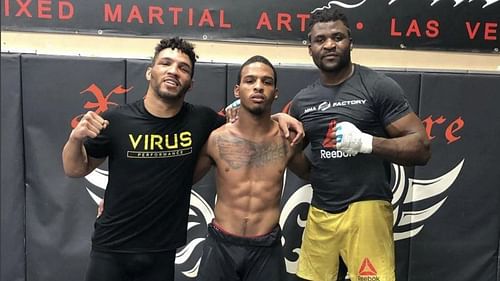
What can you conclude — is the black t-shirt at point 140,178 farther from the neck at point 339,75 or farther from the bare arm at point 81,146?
the neck at point 339,75

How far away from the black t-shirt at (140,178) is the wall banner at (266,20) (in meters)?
0.93

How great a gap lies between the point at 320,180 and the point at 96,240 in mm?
1031

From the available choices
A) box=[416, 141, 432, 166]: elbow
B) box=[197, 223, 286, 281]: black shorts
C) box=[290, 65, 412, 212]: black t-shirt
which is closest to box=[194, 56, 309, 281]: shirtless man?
box=[197, 223, 286, 281]: black shorts

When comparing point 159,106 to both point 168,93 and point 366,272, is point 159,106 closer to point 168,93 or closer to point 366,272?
point 168,93

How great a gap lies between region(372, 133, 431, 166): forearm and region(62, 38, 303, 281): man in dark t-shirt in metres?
0.82

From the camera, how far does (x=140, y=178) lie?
6.46 ft

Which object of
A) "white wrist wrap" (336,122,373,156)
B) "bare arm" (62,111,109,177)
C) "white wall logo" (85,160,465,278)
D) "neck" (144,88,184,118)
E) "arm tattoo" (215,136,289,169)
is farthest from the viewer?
"white wall logo" (85,160,465,278)

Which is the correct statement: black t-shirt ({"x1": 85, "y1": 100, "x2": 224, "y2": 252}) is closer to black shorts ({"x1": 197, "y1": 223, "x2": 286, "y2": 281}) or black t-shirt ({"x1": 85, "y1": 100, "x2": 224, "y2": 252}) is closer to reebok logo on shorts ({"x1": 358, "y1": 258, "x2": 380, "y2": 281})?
black shorts ({"x1": 197, "y1": 223, "x2": 286, "y2": 281})

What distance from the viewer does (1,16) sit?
271 centimetres

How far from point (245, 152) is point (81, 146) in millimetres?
703

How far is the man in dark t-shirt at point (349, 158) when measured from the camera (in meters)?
2.03

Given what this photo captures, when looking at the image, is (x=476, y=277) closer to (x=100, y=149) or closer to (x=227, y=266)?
(x=227, y=266)

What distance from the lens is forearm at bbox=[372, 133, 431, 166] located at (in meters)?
1.93

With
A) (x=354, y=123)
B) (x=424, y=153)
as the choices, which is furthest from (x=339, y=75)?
(x=424, y=153)
